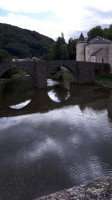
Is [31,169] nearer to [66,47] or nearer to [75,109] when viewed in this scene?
[75,109]

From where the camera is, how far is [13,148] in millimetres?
10906

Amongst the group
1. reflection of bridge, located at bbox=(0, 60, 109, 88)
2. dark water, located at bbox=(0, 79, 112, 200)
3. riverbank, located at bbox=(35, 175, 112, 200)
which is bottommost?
dark water, located at bbox=(0, 79, 112, 200)

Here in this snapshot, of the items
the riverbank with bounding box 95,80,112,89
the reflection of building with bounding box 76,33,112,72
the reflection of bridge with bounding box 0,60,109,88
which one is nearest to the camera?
the riverbank with bounding box 95,80,112,89

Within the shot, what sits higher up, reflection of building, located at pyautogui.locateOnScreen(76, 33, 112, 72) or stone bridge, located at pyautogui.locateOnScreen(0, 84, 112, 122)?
reflection of building, located at pyautogui.locateOnScreen(76, 33, 112, 72)

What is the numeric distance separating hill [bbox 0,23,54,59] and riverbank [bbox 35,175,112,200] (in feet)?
349

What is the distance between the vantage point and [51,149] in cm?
1057

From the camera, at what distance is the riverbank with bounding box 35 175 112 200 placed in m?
5.78

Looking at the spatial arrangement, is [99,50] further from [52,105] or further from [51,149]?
[51,149]

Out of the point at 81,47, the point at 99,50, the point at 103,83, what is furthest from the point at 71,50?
the point at 103,83

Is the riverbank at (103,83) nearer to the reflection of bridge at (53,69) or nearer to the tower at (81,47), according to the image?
the reflection of bridge at (53,69)

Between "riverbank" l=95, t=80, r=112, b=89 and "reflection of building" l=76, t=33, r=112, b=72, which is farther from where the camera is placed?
"reflection of building" l=76, t=33, r=112, b=72

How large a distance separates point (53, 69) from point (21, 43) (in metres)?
102

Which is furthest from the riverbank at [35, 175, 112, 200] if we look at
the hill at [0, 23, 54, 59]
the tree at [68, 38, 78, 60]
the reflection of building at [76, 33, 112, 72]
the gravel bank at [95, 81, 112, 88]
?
the hill at [0, 23, 54, 59]

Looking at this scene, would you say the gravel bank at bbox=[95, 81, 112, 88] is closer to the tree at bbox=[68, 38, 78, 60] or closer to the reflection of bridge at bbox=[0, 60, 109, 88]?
the reflection of bridge at bbox=[0, 60, 109, 88]
